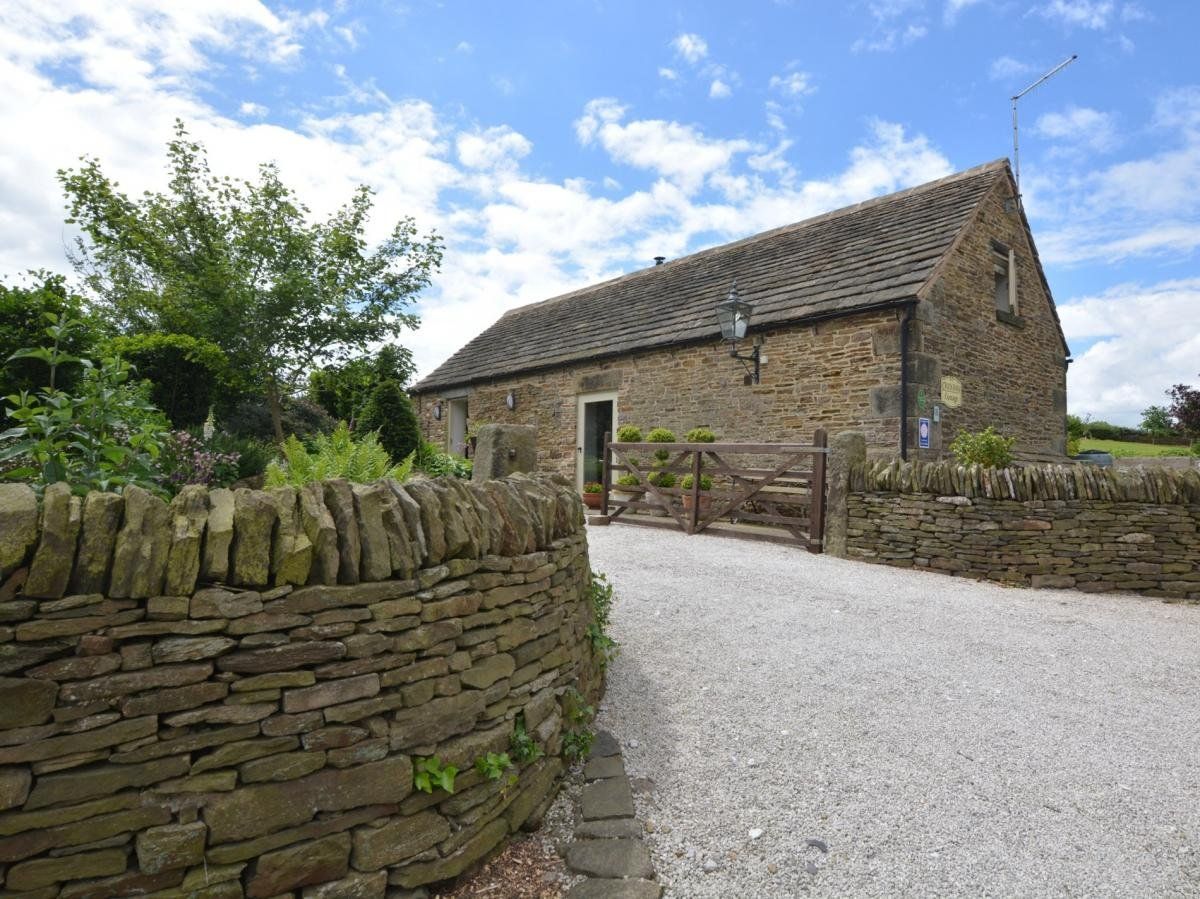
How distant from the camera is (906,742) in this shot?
3287mm

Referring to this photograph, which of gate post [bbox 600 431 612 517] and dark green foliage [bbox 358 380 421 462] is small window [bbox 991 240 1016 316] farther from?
dark green foliage [bbox 358 380 421 462]

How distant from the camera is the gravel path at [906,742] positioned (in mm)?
2451

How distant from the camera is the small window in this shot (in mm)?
11426

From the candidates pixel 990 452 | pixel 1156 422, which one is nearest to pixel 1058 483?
pixel 990 452

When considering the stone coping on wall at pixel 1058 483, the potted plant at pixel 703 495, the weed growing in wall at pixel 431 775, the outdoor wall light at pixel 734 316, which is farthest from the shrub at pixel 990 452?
the weed growing in wall at pixel 431 775

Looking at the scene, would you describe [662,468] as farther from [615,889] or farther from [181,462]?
[615,889]

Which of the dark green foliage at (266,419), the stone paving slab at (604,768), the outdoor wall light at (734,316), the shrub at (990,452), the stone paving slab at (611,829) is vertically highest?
the outdoor wall light at (734,316)

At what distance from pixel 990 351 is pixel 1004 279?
1.76m

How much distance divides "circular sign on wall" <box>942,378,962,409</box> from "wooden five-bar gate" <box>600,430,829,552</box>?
228cm

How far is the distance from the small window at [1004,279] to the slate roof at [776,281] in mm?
1244

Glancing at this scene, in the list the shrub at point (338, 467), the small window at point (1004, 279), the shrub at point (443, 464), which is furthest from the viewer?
the small window at point (1004, 279)

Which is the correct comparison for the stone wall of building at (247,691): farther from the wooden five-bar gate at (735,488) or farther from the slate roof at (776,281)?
the slate roof at (776,281)

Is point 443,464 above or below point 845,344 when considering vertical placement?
below

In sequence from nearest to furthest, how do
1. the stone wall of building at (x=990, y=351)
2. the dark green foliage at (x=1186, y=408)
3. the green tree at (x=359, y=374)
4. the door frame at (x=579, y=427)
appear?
the stone wall of building at (x=990, y=351) < the green tree at (x=359, y=374) < the door frame at (x=579, y=427) < the dark green foliage at (x=1186, y=408)
